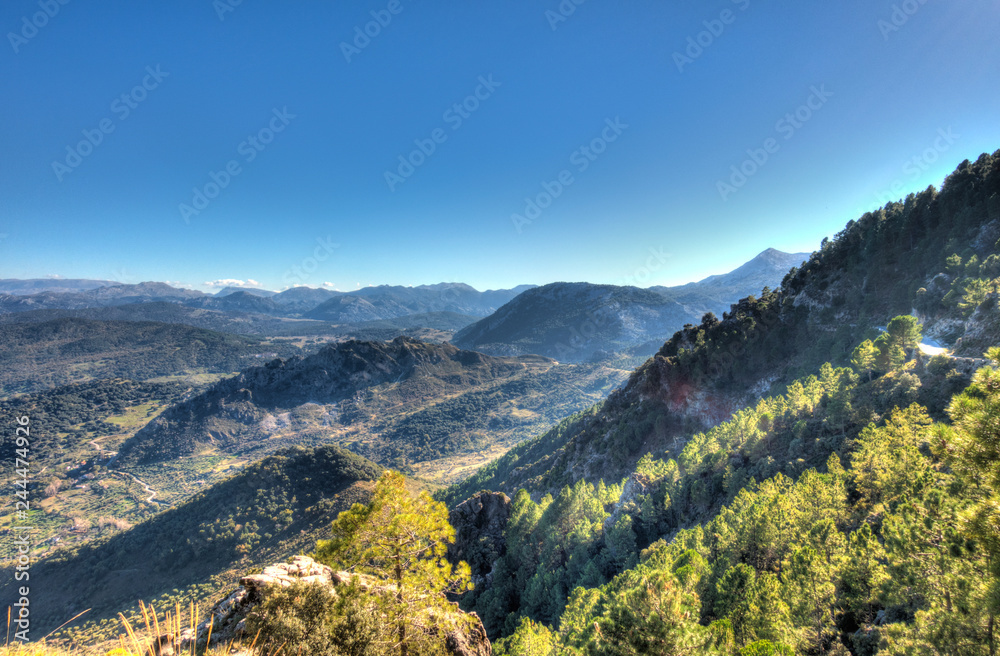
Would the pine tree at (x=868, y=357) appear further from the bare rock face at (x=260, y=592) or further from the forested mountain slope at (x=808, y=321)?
the bare rock face at (x=260, y=592)

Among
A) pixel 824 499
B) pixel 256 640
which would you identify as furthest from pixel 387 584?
pixel 824 499

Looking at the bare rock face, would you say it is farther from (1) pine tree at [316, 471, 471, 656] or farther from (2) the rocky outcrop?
(2) the rocky outcrop

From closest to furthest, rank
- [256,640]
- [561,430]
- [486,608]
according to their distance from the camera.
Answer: [256,640] < [486,608] < [561,430]

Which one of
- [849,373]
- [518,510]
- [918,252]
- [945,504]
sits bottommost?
[518,510]

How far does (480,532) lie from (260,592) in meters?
47.4

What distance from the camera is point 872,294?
6812cm

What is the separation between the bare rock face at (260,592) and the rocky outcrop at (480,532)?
36.3 metres

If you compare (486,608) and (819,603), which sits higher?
(819,603)

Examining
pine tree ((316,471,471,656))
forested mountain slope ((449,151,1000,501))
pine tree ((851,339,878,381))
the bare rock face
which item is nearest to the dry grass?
the bare rock face

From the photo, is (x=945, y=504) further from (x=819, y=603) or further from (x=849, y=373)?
(x=849, y=373)

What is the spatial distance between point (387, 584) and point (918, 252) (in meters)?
93.6

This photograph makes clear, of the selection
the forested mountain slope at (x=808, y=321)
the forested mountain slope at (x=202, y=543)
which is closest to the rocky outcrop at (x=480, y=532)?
the forested mountain slope at (x=808, y=321)

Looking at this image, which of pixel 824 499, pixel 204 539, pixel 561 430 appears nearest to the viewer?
pixel 824 499

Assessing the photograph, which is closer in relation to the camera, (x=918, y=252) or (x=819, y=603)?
(x=819, y=603)
